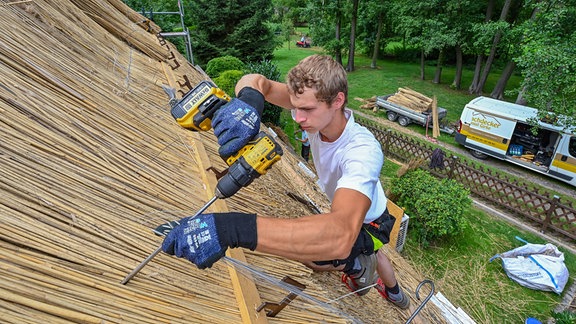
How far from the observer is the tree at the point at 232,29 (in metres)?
17.6

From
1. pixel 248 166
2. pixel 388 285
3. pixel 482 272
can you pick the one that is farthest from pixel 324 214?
pixel 482 272

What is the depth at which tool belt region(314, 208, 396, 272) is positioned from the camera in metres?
2.29

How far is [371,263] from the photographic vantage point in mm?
2473

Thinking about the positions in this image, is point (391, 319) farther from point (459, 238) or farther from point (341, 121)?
point (459, 238)

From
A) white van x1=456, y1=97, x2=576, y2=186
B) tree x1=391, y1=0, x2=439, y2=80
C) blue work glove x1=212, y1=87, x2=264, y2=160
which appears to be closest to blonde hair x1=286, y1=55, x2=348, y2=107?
blue work glove x1=212, y1=87, x2=264, y2=160

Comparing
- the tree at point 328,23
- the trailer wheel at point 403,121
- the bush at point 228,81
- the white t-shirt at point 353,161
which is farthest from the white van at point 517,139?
the tree at point 328,23

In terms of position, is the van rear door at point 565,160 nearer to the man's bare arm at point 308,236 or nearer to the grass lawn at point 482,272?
the grass lawn at point 482,272

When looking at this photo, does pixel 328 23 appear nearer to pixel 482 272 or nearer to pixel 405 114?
pixel 405 114

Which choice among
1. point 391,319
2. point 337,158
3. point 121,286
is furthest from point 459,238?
point 121,286

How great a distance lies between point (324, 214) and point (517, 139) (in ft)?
43.0

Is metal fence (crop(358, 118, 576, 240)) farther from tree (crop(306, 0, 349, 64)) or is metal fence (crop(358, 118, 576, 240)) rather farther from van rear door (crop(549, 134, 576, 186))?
tree (crop(306, 0, 349, 64))

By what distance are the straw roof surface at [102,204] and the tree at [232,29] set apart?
50.3 ft

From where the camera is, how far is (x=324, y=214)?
4.99 feet

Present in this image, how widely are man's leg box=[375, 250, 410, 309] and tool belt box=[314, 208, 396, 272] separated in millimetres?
431
